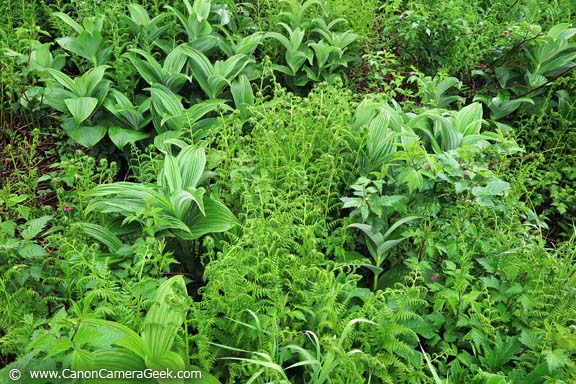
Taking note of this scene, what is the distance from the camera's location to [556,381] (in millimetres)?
1857

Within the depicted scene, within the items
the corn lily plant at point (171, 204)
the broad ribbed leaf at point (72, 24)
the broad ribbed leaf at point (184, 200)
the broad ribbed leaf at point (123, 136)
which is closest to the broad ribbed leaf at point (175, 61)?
the broad ribbed leaf at point (123, 136)

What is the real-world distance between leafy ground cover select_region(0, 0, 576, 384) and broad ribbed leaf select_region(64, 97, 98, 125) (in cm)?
2

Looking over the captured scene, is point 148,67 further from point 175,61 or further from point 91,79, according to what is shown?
point 91,79

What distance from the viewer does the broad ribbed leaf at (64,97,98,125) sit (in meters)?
3.18

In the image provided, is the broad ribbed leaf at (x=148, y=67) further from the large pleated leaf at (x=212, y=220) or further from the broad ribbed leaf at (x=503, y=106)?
the broad ribbed leaf at (x=503, y=106)

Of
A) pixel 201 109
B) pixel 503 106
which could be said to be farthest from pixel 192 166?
pixel 503 106

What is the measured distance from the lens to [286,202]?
92.6 inches

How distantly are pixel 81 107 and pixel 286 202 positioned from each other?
1.64 m

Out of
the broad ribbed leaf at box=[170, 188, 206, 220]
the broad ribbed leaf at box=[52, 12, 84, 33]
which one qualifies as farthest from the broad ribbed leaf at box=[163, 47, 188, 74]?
the broad ribbed leaf at box=[170, 188, 206, 220]

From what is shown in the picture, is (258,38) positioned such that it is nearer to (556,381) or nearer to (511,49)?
(511,49)

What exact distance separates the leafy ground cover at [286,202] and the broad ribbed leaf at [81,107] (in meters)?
0.02

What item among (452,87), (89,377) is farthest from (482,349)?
(452,87)

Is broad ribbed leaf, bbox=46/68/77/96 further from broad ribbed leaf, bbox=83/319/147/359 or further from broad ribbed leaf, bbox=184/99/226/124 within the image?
broad ribbed leaf, bbox=83/319/147/359

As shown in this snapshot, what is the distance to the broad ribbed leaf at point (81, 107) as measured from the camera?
318 cm
